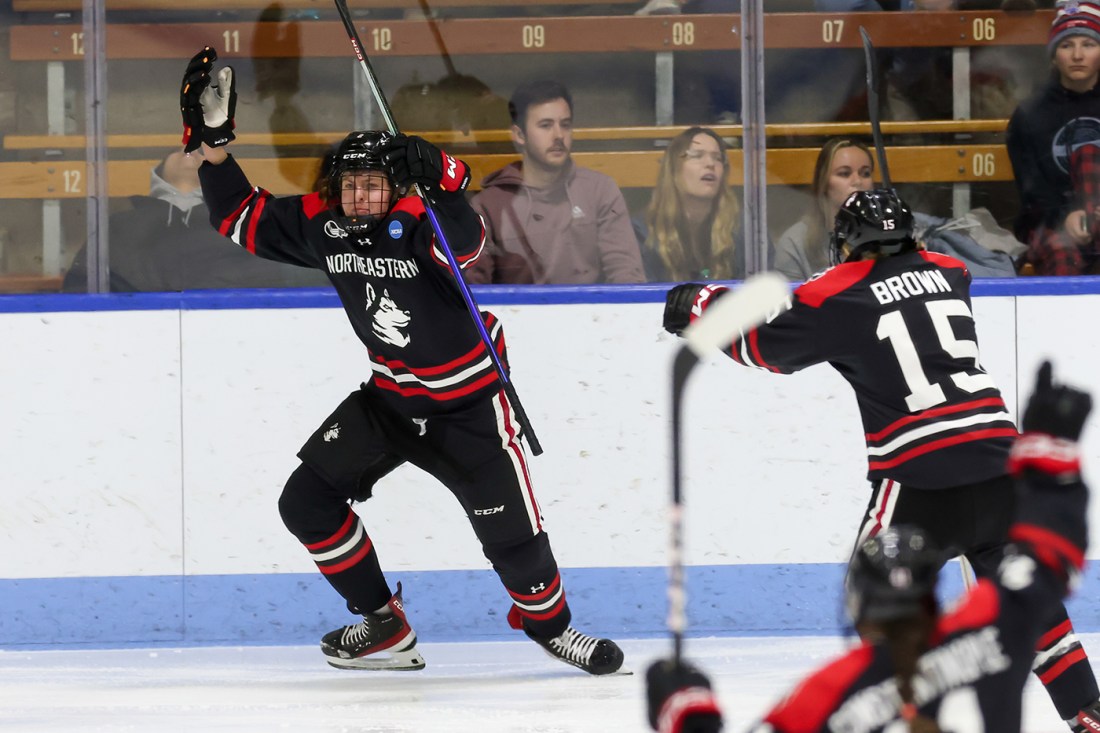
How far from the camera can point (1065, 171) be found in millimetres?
4164

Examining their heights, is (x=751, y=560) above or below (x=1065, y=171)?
below

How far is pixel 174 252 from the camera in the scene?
408 cm

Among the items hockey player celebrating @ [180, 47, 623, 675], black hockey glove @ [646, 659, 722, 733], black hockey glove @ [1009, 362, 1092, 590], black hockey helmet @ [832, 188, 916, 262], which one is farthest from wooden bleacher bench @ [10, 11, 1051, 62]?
black hockey glove @ [646, 659, 722, 733]

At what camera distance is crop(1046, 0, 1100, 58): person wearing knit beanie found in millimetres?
4188

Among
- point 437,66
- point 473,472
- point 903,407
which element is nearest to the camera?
point 903,407

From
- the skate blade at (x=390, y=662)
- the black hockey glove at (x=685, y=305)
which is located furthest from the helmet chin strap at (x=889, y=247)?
the skate blade at (x=390, y=662)

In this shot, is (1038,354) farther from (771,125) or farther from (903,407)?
(903,407)

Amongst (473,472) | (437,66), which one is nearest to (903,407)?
(473,472)

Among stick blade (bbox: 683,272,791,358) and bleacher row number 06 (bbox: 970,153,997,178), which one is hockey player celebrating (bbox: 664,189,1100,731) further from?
bleacher row number 06 (bbox: 970,153,997,178)

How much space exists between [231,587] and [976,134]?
7.40 feet

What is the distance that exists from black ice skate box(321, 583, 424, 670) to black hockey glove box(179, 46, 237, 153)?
43.8 inches

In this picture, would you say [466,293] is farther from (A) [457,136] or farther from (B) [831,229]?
(B) [831,229]

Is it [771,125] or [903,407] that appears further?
[771,125]

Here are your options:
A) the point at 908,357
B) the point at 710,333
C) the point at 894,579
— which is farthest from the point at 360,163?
the point at 894,579
